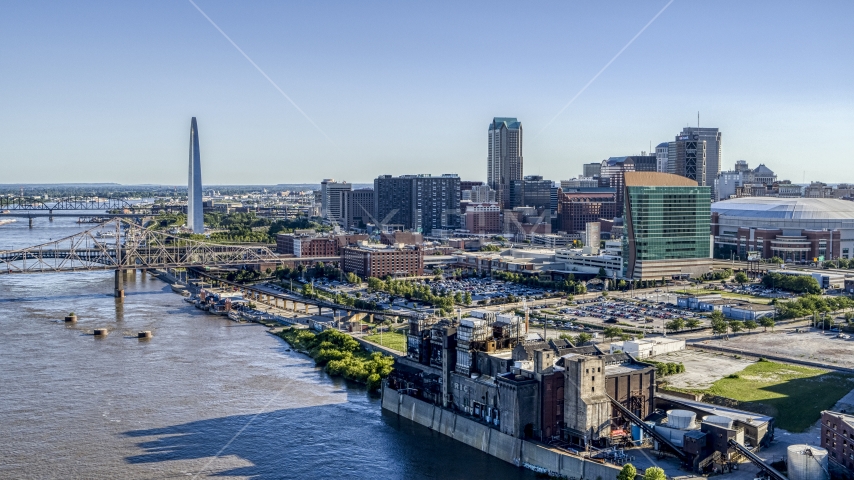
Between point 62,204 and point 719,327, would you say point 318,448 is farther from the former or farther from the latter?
point 62,204

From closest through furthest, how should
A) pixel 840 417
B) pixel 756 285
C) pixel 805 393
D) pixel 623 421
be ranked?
pixel 840 417 → pixel 623 421 → pixel 805 393 → pixel 756 285

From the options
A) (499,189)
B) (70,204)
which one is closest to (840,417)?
(499,189)

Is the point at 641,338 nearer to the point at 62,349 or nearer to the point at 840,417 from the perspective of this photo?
the point at 840,417

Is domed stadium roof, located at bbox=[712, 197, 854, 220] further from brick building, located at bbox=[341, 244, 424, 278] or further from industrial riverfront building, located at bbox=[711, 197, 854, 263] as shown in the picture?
brick building, located at bbox=[341, 244, 424, 278]

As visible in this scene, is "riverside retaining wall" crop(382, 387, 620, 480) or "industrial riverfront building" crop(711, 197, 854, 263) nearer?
"riverside retaining wall" crop(382, 387, 620, 480)

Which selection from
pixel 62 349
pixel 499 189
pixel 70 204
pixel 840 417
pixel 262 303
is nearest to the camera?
pixel 840 417

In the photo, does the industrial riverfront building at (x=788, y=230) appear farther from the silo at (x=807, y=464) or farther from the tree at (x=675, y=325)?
the silo at (x=807, y=464)

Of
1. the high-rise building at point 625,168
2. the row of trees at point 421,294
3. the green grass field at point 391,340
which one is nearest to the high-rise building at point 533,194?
the high-rise building at point 625,168

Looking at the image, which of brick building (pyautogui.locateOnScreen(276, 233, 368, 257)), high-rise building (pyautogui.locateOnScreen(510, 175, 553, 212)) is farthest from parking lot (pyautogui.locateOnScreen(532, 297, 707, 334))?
high-rise building (pyautogui.locateOnScreen(510, 175, 553, 212))

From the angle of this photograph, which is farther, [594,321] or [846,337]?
[594,321]
